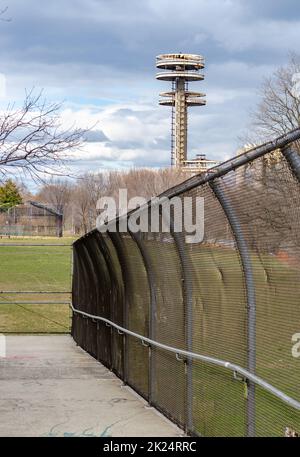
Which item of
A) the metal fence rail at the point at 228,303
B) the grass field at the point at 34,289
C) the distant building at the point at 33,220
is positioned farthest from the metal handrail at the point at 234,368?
the distant building at the point at 33,220

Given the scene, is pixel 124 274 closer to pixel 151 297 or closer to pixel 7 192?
pixel 151 297

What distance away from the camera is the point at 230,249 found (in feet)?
21.0

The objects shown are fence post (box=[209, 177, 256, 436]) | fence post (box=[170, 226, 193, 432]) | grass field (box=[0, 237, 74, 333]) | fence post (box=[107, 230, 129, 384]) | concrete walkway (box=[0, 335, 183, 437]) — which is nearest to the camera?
fence post (box=[209, 177, 256, 436])

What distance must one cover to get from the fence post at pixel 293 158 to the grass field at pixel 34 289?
15645mm

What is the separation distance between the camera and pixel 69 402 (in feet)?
32.4

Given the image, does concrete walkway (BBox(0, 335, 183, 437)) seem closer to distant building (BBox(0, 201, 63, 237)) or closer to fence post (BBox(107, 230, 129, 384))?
fence post (BBox(107, 230, 129, 384))

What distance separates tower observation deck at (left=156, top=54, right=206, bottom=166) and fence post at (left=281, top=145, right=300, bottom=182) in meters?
162

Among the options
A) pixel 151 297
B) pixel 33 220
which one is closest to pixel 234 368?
pixel 151 297

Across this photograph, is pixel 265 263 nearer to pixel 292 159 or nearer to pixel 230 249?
pixel 230 249

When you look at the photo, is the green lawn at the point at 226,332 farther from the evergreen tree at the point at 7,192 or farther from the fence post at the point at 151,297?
the evergreen tree at the point at 7,192

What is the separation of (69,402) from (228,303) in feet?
12.4

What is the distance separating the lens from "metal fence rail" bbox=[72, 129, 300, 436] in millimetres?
5242

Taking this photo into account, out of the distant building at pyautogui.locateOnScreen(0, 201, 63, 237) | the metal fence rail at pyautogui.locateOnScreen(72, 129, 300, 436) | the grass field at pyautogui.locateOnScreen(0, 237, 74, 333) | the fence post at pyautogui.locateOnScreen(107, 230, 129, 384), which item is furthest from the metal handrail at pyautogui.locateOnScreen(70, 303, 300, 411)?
the distant building at pyautogui.locateOnScreen(0, 201, 63, 237)
